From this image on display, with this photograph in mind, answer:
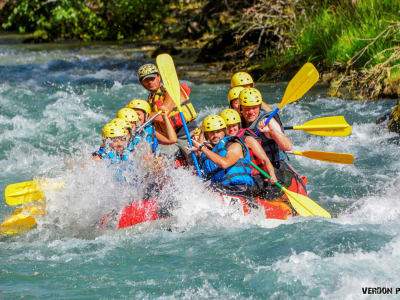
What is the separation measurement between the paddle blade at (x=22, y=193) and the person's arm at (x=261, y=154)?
7.09 feet

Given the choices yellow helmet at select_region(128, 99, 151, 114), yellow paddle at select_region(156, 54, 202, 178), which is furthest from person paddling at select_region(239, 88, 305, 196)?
yellow helmet at select_region(128, 99, 151, 114)

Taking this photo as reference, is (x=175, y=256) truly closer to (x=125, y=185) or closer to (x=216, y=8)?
(x=125, y=185)

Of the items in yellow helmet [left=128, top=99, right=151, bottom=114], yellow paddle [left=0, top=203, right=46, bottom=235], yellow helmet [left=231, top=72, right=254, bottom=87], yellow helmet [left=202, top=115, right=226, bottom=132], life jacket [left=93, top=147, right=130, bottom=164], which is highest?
yellow helmet [left=231, top=72, right=254, bottom=87]

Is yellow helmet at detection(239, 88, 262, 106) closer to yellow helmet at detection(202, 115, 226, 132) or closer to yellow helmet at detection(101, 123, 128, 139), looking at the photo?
yellow helmet at detection(202, 115, 226, 132)

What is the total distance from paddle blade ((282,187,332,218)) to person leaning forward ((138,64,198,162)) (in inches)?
45.8

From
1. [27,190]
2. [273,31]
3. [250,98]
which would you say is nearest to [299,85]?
[250,98]

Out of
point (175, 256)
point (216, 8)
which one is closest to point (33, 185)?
point (175, 256)

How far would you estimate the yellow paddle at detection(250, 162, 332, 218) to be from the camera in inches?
235

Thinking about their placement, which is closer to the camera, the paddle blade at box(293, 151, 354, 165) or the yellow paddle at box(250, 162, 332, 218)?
the yellow paddle at box(250, 162, 332, 218)

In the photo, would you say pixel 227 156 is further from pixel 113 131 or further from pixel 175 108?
pixel 175 108

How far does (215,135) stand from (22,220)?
2.13 metres

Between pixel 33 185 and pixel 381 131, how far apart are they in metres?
4.95

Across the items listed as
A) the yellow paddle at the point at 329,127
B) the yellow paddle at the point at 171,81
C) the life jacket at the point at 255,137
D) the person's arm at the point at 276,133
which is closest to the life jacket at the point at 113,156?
the yellow paddle at the point at 171,81

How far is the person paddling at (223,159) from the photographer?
575 cm
